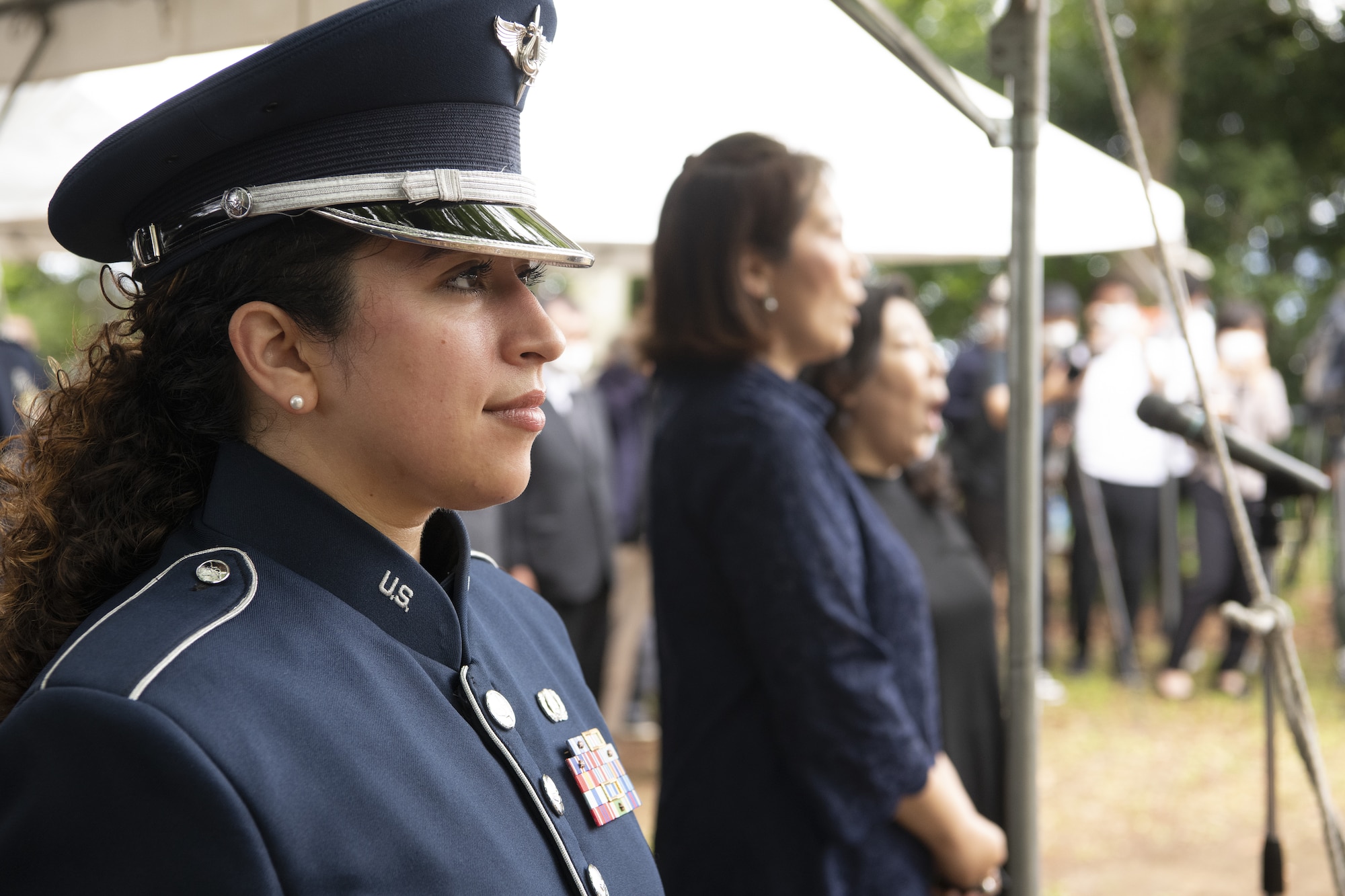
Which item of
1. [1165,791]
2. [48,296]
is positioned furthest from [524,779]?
[48,296]

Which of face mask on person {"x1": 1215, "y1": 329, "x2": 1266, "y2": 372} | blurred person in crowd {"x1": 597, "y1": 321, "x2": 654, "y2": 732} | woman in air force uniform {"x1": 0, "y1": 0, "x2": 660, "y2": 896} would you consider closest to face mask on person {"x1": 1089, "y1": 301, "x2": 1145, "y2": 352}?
face mask on person {"x1": 1215, "y1": 329, "x2": 1266, "y2": 372}

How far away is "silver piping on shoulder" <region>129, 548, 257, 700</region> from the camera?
0.98 meters

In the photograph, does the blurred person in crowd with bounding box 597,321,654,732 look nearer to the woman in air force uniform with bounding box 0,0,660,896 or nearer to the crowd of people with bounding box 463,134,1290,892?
the crowd of people with bounding box 463,134,1290,892

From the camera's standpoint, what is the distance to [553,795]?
123cm

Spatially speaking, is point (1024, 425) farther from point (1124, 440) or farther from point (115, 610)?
point (1124, 440)

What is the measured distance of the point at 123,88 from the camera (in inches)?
122

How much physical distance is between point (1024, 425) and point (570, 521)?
10.8 feet

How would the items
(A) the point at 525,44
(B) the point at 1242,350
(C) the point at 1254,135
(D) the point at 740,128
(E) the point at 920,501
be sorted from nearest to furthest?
1. (A) the point at 525,44
2. (E) the point at 920,501
3. (D) the point at 740,128
4. (B) the point at 1242,350
5. (C) the point at 1254,135

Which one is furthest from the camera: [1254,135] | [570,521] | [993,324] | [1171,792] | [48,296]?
[48,296]

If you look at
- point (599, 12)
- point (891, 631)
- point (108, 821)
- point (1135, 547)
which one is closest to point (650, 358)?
point (891, 631)

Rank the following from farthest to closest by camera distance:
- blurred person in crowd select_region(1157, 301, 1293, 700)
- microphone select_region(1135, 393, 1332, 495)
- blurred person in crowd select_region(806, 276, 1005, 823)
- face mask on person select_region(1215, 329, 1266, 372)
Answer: face mask on person select_region(1215, 329, 1266, 372)
blurred person in crowd select_region(1157, 301, 1293, 700)
blurred person in crowd select_region(806, 276, 1005, 823)
microphone select_region(1135, 393, 1332, 495)

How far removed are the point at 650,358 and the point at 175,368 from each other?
137cm

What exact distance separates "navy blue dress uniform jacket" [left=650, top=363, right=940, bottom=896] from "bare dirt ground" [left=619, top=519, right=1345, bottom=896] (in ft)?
7.61

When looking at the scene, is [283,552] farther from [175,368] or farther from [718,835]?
[718,835]
